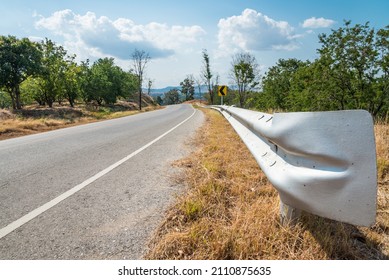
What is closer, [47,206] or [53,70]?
[47,206]

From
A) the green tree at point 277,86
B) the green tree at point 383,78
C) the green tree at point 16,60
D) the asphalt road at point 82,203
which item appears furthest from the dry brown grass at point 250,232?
the green tree at point 16,60

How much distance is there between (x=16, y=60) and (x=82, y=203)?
30965mm

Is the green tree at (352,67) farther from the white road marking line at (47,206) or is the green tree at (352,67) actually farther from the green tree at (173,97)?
the green tree at (173,97)

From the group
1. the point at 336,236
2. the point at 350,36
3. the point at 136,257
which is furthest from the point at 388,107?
the point at 136,257

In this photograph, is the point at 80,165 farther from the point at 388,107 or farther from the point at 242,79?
the point at 242,79

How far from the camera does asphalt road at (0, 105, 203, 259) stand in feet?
6.42

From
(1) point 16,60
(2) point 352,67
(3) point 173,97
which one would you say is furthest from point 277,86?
(3) point 173,97

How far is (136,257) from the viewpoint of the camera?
6.01 ft

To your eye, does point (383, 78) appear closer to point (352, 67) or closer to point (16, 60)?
point (352, 67)

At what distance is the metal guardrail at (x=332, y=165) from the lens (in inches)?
48.7

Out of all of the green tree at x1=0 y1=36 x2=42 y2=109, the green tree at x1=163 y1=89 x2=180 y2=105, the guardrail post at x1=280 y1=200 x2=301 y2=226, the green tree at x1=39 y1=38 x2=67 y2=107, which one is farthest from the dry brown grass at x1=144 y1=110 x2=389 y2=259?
the green tree at x1=163 y1=89 x2=180 y2=105

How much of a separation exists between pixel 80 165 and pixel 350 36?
32.8 feet

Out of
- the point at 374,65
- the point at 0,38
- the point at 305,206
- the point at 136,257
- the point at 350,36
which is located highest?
the point at 0,38

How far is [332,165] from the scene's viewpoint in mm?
1360
